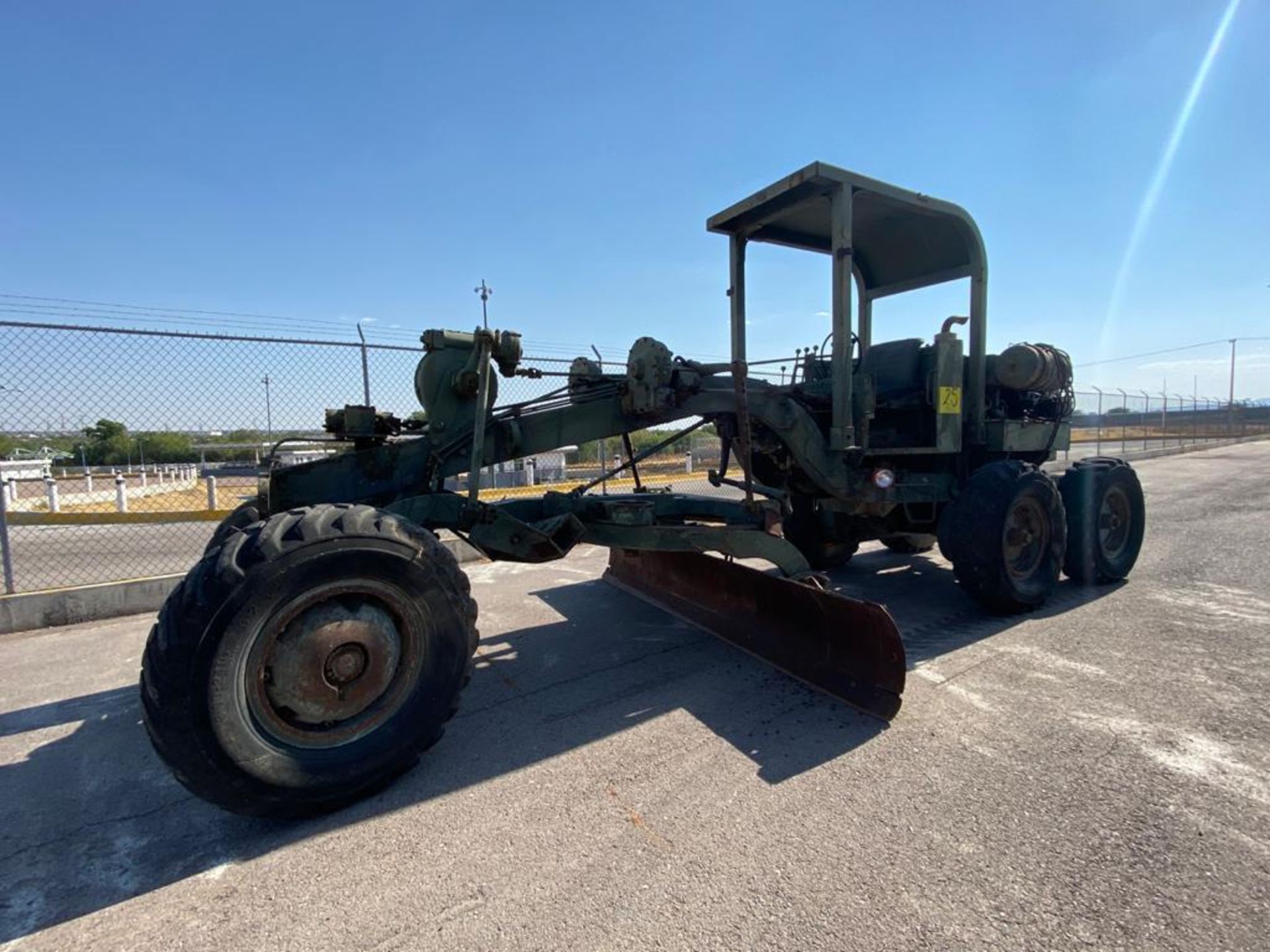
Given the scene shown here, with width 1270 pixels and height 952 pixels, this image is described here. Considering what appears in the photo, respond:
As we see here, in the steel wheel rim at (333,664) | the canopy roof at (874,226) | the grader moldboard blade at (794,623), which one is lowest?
the grader moldboard blade at (794,623)

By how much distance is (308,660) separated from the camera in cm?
242

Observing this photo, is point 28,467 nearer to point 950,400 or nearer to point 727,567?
point 727,567

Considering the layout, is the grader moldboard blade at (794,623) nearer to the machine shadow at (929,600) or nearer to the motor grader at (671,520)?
the motor grader at (671,520)

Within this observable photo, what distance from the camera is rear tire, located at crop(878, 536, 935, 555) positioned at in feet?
23.6

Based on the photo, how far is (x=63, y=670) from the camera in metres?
4.14

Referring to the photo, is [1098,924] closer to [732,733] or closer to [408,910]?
[732,733]

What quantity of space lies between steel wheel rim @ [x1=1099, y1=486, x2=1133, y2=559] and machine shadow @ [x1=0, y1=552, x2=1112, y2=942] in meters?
2.34

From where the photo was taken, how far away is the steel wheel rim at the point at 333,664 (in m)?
2.37

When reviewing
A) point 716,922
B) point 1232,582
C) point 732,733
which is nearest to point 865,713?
point 732,733

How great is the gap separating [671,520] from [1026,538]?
2.99 meters

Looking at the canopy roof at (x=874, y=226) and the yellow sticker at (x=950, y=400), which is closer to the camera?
the canopy roof at (x=874, y=226)

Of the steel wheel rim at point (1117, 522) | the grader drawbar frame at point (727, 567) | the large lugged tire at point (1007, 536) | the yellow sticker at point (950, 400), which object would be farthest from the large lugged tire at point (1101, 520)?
the grader drawbar frame at point (727, 567)

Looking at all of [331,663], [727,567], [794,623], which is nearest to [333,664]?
[331,663]

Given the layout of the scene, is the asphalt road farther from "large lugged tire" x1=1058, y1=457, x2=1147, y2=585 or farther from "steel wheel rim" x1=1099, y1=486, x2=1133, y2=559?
"steel wheel rim" x1=1099, y1=486, x2=1133, y2=559
